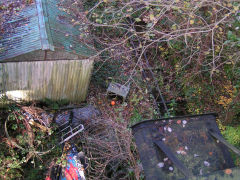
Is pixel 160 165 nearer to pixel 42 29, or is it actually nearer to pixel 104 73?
pixel 42 29

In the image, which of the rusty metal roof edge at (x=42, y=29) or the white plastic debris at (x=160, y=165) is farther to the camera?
the rusty metal roof edge at (x=42, y=29)

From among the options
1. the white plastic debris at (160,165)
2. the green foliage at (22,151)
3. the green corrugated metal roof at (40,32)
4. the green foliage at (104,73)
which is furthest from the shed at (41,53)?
the white plastic debris at (160,165)

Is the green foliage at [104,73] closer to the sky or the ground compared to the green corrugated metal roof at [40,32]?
closer to the ground

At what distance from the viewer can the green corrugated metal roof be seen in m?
6.12

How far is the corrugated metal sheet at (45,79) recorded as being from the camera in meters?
6.36

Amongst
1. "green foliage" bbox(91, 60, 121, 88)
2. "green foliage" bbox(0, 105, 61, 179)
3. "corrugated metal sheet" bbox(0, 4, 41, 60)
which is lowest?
"green foliage" bbox(0, 105, 61, 179)

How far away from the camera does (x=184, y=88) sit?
29.0 ft

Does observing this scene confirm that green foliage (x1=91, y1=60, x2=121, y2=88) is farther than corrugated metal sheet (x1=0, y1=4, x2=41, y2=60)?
Yes

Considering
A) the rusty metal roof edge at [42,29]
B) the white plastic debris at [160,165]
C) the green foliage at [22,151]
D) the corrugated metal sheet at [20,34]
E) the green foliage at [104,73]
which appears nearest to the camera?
the white plastic debris at [160,165]

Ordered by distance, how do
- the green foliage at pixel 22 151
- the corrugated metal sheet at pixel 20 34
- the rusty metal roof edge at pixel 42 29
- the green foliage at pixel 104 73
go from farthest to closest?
the green foliage at pixel 104 73 < the green foliage at pixel 22 151 < the corrugated metal sheet at pixel 20 34 < the rusty metal roof edge at pixel 42 29

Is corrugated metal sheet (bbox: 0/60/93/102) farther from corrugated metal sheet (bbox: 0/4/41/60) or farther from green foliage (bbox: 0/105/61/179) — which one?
green foliage (bbox: 0/105/61/179)

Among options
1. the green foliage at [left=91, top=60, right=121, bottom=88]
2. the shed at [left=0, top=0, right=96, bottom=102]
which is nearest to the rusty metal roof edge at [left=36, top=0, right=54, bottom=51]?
the shed at [left=0, top=0, right=96, bottom=102]

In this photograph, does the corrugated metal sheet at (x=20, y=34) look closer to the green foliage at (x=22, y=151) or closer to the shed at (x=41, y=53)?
the shed at (x=41, y=53)

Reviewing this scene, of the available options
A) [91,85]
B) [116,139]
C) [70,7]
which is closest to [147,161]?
[116,139]
